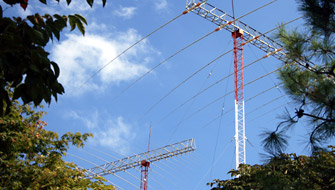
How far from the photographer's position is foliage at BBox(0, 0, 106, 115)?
2574 millimetres

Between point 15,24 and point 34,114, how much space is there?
5631 millimetres

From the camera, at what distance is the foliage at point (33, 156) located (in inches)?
282

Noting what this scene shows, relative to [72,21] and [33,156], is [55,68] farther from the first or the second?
[33,156]

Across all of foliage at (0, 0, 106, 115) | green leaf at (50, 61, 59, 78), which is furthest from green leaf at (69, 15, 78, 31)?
green leaf at (50, 61, 59, 78)

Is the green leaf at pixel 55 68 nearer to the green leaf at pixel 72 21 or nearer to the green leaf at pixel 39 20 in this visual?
the green leaf at pixel 39 20

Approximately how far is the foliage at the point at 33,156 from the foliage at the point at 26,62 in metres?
4.55

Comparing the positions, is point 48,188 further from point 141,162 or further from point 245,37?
point 245,37

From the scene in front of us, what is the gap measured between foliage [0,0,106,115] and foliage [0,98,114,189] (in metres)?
4.55

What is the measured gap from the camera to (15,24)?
281 cm

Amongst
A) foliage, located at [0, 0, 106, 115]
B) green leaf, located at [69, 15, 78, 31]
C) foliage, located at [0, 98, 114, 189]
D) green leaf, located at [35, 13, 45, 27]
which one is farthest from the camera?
foliage, located at [0, 98, 114, 189]

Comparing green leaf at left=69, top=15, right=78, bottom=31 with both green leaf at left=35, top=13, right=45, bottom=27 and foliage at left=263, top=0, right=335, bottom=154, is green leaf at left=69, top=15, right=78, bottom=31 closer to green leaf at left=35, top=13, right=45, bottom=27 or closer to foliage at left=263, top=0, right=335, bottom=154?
green leaf at left=35, top=13, right=45, bottom=27

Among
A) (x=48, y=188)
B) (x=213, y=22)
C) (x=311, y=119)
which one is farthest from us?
(x=213, y=22)

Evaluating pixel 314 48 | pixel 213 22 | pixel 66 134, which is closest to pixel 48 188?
pixel 66 134

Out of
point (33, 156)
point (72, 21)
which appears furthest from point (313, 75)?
point (33, 156)
